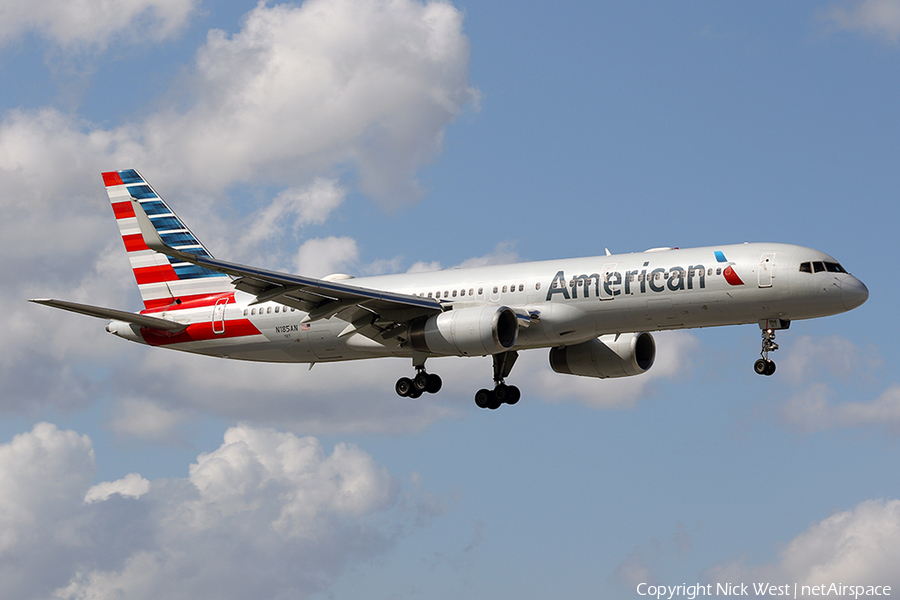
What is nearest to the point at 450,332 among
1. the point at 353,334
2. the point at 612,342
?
the point at 353,334

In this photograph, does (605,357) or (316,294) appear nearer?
(316,294)

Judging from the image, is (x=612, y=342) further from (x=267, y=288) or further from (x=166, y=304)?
(x=166, y=304)

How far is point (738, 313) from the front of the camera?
42125 millimetres

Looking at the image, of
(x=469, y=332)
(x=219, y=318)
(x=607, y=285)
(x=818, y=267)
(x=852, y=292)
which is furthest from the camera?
(x=219, y=318)

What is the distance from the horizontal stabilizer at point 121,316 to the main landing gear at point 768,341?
83.0 feet

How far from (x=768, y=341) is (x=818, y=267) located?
333 centimetres

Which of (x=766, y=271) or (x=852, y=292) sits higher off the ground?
(x=766, y=271)

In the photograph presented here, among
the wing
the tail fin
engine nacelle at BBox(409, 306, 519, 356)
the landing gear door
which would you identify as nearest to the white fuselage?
the landing gear door

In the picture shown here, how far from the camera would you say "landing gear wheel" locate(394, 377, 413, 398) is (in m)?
48.2

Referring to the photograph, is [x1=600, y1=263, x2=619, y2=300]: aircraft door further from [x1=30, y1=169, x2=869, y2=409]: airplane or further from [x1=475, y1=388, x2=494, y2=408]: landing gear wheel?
[x1=475, y1=388, x2=494, y2=408]: landing gear wheel

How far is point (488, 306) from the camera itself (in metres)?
44.8

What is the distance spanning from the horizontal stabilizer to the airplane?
6cm

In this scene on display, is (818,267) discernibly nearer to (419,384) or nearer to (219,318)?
(419,384)

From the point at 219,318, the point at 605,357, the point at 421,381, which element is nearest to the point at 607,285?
the point at 605,357
